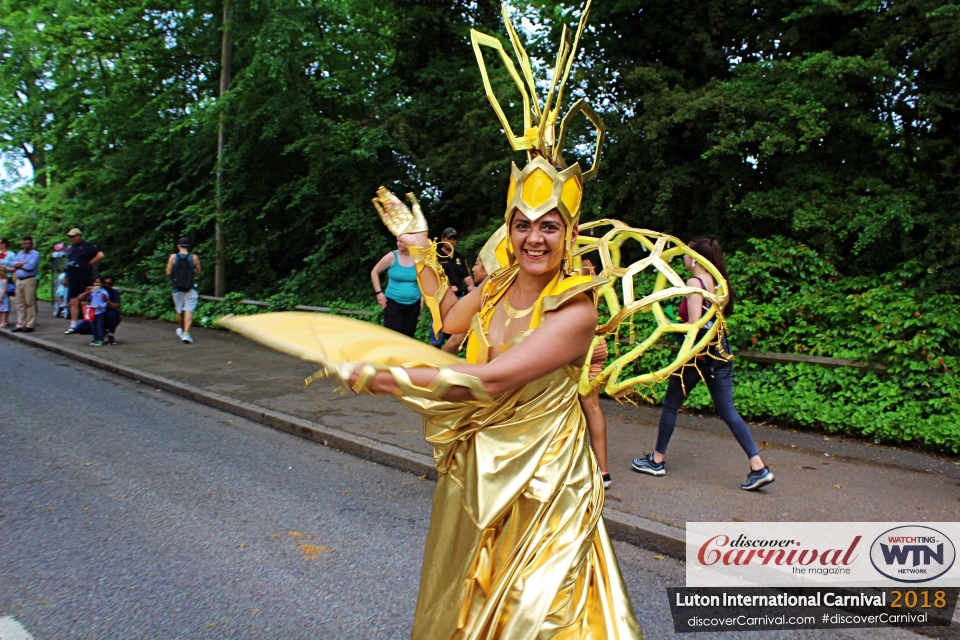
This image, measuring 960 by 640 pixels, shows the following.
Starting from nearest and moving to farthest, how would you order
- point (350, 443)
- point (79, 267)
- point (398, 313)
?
point (350, 443) → point (398, 313) → point (79, 267)

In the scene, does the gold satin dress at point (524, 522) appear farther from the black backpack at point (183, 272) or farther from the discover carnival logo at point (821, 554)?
the black backpack at point (183, 272)

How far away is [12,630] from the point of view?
9.82ft

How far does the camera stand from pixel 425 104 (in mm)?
12102

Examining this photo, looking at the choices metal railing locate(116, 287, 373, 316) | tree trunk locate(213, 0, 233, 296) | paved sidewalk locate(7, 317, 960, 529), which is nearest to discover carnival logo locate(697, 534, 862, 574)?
paved sidewalk locate(7, 317, 960, 529)

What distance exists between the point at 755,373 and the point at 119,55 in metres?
14.9

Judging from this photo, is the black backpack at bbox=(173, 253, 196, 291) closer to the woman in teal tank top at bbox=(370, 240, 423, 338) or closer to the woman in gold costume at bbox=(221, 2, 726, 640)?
the woman in teal tank top at bbox=(370, 240, 423, 338)

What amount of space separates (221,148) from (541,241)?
13841 millimetres

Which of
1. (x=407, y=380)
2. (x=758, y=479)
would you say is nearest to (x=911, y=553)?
(x=758, y=479)

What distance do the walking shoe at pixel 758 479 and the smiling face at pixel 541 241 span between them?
362 cm

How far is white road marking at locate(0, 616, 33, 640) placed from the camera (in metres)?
2.94

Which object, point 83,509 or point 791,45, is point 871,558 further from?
point 791,45

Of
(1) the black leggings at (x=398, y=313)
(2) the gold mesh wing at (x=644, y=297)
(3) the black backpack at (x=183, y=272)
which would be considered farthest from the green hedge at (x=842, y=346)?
(3) the black backpack at (x=183, y=272)

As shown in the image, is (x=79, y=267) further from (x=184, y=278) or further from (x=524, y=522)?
(x=524, y=522)

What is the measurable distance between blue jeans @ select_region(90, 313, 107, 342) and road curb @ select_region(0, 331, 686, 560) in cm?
58
